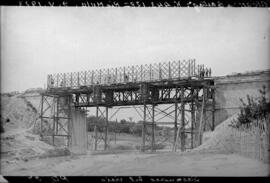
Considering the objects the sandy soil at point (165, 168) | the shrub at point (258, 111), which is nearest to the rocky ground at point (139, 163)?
the sandy soil at point (165, 168)

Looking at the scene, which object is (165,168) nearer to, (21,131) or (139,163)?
(139,163)

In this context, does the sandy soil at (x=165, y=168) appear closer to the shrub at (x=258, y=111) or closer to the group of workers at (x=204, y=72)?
the shrub at (x=258, y=111)

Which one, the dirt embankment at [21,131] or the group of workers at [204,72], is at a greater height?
the group of workers at [204,72]

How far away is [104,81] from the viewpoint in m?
36.5

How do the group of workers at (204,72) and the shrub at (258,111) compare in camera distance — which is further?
the group of workers at (204,72)

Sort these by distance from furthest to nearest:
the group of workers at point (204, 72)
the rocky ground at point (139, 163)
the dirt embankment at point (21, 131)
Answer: the group of workers at point (204, 72) < the dirt embankment at point (21, 131) < the rocky ground at point (139, 163)

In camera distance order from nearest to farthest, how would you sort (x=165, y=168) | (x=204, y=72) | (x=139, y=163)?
(x=165, y=168) → (x=139, y=163) → (x=204, y=72)

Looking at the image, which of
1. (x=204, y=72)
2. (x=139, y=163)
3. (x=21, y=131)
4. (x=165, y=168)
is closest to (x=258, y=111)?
(x=165, y=168)

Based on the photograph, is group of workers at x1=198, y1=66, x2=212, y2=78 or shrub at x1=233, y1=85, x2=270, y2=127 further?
group of workers at x1=198, y1=66, x2=212, y2=78

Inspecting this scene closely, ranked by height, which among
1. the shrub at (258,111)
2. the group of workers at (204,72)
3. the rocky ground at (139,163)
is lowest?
the rocky ground at (139,163)

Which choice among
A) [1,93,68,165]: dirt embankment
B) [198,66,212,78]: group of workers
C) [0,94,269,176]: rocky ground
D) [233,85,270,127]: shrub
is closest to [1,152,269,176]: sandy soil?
[0,94,269,176]: rocky ground

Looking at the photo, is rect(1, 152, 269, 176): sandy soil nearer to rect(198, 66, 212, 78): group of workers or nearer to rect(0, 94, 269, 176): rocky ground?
rect(0, 94, 269, 176): rocky ground

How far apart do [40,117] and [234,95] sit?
1845 cm

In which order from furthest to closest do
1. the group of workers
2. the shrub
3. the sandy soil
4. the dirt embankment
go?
1. the group of workers
2. the dirt embankment
3. the shrub
4. the sandy soil
